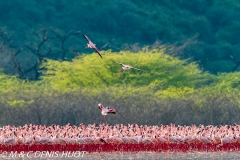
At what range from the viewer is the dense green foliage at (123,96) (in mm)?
22281

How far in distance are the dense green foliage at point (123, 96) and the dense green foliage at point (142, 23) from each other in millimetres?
8941

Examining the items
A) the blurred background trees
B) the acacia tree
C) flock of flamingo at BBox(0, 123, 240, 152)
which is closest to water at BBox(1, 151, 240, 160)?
flock of flamingo at BBox(0, 123, 240, 152)

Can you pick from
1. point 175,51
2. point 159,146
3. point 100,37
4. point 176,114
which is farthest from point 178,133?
point 100,37

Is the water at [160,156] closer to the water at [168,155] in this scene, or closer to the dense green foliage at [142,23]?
the water at [168,155]

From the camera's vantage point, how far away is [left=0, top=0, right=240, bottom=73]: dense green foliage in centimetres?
4116

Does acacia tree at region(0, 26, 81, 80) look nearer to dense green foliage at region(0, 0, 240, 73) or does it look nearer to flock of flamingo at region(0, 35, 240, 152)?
dense green foliage at region(0, 0, 240, 73)

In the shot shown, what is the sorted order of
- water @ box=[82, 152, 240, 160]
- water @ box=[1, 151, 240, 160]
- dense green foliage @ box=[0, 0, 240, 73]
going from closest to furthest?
water @ box=[1, 151, 240, 160]
water @ box=[82, 152, 240, 160]
dense green foliage @ box=[0, 0, 240, 73]

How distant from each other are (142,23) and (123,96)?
1763cm

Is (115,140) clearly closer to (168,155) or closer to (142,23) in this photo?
(168,155)

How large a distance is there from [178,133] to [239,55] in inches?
964

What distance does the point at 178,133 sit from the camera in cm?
1709

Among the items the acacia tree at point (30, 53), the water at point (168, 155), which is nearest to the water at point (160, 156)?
the water at point (168, 155)

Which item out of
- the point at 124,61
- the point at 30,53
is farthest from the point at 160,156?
the point at 30,53

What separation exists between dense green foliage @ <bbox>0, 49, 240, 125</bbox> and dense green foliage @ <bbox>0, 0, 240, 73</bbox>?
29.3 feet
